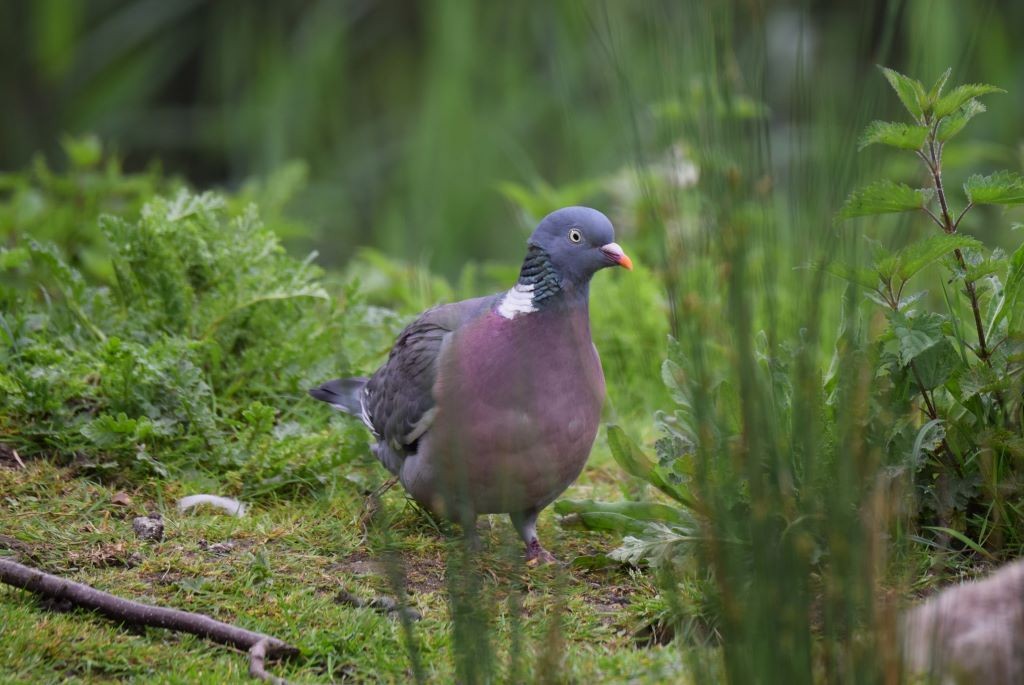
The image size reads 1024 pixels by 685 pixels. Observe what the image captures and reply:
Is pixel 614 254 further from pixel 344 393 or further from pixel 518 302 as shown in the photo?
pixel 344 393

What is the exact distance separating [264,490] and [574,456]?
3.17 ft

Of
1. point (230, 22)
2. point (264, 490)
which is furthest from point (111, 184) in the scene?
point (230, 22)

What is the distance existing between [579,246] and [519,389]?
16.9 inches

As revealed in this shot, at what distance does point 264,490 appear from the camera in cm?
353

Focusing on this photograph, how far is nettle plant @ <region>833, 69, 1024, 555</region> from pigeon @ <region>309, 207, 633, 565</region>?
27.6 inches

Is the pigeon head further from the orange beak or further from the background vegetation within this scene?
the background vegetation

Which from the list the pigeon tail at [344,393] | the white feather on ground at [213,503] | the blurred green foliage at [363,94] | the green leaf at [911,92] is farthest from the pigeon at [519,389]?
the blurred green foliage at [363,94]

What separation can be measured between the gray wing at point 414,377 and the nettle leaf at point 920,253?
41.9 inches

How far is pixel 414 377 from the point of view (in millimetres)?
3422

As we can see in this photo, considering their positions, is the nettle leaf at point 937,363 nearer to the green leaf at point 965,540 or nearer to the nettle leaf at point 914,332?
the nettle leaf at point 914,332

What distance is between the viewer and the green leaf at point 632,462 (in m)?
3.14

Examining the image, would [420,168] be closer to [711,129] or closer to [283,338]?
[283,338]

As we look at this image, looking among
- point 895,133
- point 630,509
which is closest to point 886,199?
point 895,133

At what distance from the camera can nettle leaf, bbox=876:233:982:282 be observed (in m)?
2.67
